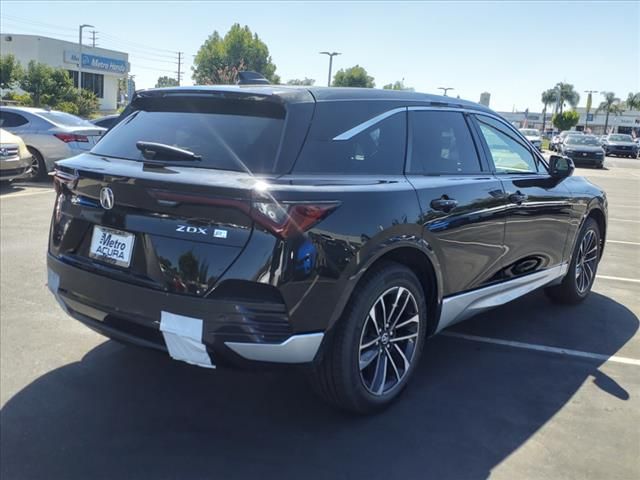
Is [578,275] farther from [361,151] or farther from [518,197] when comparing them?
[361,151]

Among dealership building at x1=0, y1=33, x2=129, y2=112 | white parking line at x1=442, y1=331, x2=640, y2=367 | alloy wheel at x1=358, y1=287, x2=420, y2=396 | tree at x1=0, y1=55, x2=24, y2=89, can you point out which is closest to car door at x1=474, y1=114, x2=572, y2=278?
white parking line at x1=442, y1=331, x2=640, y2=367

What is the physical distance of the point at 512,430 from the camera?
10.6 feet

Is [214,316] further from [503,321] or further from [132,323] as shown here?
[503,321]

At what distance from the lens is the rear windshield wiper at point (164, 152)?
3.01 meters

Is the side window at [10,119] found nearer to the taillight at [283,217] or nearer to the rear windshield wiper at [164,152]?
the rear windshield wiper at [164,152]

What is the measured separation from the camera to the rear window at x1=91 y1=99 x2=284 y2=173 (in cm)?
294

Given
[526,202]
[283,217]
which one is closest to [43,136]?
[526,202]

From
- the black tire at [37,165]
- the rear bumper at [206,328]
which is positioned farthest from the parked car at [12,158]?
the rear bumper at [206,328]

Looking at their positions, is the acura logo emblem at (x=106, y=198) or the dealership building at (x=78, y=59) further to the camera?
the dealership building at (x=78, y=59)

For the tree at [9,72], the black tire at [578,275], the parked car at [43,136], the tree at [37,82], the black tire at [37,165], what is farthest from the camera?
the tree at [37,82]

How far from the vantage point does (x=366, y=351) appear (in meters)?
3.24

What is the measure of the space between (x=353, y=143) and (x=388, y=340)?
1084 millimetres

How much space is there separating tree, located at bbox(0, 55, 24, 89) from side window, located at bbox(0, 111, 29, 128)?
3240cm

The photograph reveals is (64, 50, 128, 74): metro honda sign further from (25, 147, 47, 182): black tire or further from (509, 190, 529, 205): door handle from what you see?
(509, 190, 529, 205): door handle
